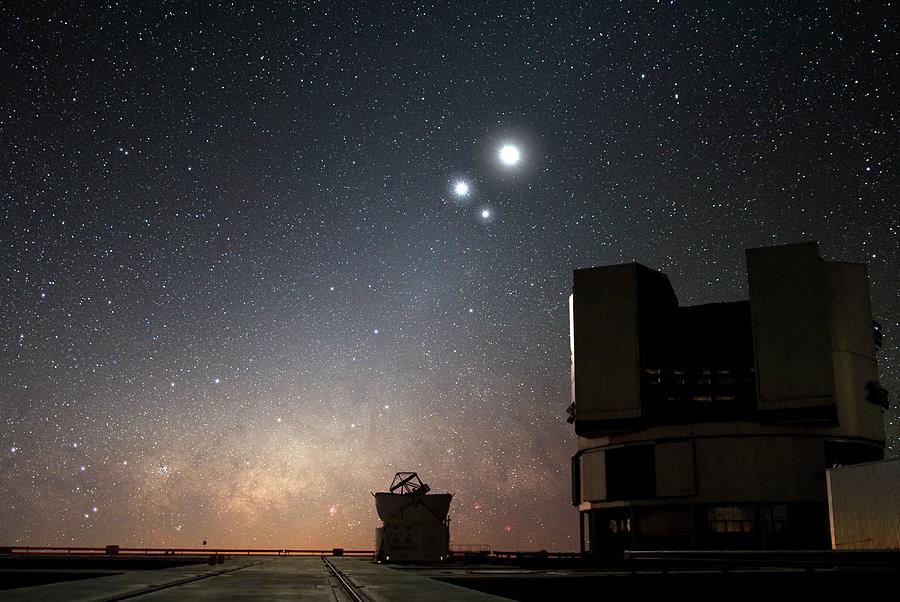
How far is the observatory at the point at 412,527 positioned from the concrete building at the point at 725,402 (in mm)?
13990

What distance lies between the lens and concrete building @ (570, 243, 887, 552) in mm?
63719

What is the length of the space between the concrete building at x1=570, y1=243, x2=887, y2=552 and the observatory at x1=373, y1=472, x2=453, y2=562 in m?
14.0

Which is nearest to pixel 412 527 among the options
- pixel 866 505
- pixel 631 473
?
pixel 631 473

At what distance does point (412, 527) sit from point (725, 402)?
101 feet

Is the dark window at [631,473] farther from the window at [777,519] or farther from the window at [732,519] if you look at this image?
the window at [777,519]

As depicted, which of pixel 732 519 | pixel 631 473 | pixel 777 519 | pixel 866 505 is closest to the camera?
pixel 866 505

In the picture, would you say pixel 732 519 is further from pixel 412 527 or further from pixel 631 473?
pixel 412 527

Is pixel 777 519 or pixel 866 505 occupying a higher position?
pixel 866 505

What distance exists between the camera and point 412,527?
72.4 metres

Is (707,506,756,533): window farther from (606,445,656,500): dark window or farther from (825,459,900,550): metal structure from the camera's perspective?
(825,459,900,550): metal structure

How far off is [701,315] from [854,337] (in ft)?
43.0

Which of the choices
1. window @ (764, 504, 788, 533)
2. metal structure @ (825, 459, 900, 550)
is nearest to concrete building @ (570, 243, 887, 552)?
window @ (764, 504, 788, 533)

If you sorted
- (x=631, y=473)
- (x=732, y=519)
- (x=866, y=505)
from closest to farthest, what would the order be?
(x=866, y=505) → (x=732, y=519) → (x=631, y=473)

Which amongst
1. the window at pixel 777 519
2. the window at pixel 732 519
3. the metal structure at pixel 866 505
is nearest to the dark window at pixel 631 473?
the window at pixel 732 519
